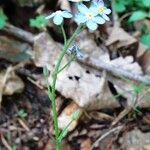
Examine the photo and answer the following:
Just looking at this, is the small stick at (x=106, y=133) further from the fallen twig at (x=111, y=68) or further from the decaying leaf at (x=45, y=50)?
the decaying leaf at (x=45, y=50)

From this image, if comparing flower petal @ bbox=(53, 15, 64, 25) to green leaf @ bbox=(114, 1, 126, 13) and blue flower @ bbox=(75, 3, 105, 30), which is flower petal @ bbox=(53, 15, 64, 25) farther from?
green leaf @ bbox=(114, 1, 126, 13)

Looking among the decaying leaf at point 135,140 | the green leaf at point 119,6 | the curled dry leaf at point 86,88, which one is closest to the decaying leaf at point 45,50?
the curled dry leaf at point 86,88

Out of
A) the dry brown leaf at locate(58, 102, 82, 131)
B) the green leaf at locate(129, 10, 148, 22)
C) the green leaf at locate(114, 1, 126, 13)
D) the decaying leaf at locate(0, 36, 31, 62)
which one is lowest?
the dry brown leaf at locate(58, 102, 82, 131)

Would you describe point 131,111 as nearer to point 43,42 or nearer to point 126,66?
point 126,66

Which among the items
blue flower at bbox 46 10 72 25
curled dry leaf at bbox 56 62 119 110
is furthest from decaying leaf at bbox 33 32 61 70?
blue flower at bbox 46 10 72 25

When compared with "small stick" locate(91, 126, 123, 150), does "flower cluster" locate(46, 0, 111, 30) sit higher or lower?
higher

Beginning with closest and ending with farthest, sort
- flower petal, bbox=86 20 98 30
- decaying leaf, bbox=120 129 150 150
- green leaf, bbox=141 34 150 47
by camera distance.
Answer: flower petal, bbox=86 20 98 30
decaying leaf, bbox=120 129 150 150
green leaf, bbox=141 34 150 47
